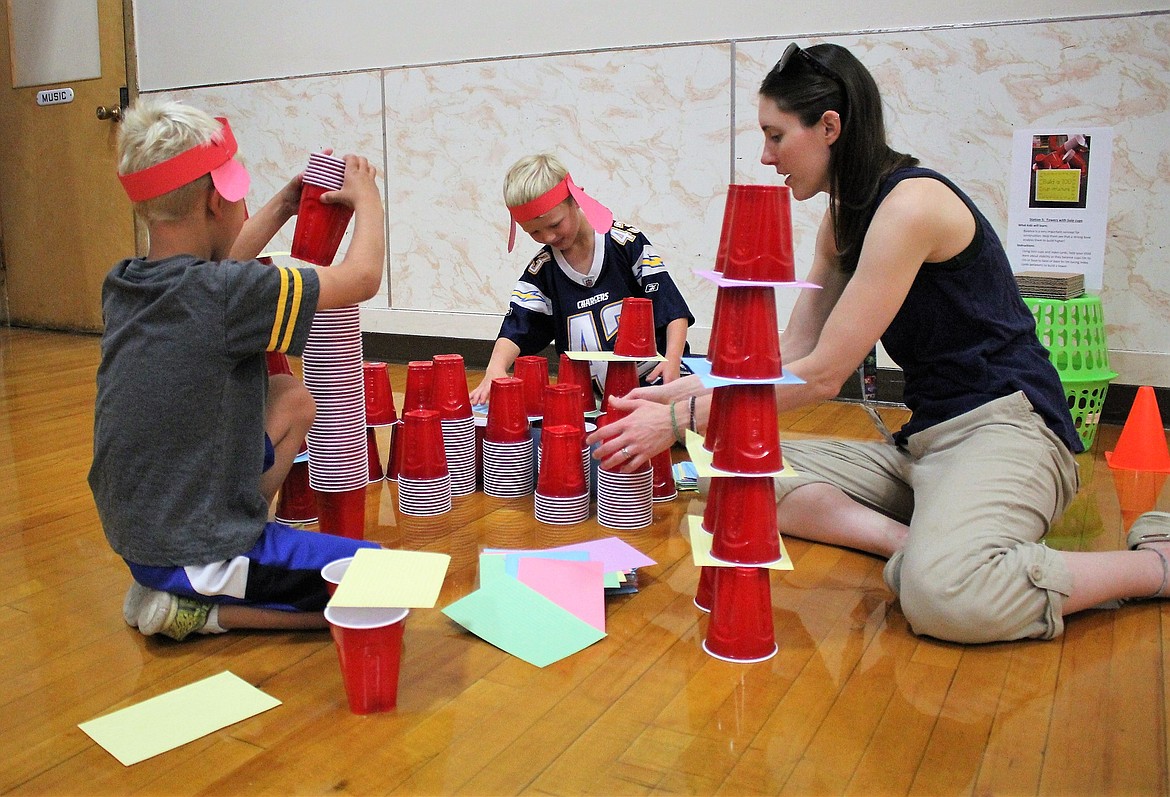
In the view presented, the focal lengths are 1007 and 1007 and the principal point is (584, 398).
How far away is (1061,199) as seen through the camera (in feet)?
10.2

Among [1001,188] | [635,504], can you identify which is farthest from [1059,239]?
[635,504]

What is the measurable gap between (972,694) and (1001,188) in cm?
223

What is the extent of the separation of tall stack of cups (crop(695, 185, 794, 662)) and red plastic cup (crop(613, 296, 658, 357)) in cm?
72

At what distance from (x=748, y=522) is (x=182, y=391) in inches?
33.8

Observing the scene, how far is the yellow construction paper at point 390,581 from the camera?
129 centimetres

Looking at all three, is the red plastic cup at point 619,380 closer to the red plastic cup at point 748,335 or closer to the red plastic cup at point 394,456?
the red plastic cup at point 394,456

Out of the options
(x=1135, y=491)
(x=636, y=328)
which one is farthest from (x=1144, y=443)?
(x=636, y=328)

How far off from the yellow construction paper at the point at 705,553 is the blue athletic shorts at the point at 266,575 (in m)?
0.55

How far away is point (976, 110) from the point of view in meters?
3.18

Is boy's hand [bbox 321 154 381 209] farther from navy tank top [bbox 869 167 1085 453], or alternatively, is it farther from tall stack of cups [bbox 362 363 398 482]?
navy tank top [bbox 869 167 1085 453]

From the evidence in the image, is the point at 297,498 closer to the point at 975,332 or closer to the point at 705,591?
the point at 705,591

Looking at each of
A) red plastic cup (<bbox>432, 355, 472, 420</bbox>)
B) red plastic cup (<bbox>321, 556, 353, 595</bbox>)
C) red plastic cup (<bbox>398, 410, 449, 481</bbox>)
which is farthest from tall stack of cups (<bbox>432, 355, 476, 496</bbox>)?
red plastic cup (<bbox>321, 556, 353, 595</bbox>)

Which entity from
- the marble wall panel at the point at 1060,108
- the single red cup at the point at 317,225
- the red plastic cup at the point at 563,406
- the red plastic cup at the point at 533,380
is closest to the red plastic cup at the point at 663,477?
the red plastic cup at the point at 563,406

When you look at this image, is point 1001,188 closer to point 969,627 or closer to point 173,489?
point 969,627
